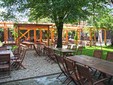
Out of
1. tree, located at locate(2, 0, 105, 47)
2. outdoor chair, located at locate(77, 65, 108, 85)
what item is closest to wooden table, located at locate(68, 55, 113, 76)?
outdoor chair, located at locate(77, 65, 108, 85)

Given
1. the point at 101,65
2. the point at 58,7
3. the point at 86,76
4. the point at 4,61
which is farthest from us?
the point at 58,7

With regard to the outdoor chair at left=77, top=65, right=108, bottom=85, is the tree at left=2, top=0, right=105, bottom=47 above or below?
above

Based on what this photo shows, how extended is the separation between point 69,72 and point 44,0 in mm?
6783

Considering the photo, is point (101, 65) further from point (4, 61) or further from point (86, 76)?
point (4, 61)

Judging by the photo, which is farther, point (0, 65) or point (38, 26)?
point (38, 26)

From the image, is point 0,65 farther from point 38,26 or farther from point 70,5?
point 38,26

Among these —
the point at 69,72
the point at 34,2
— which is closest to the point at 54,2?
the point at 34,2

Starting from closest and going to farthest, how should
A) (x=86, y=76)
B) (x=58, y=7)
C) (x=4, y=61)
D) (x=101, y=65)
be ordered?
(x=86, y=76) < (x=101, y=65) < (x=4, y=61) < (x=58, y=7)

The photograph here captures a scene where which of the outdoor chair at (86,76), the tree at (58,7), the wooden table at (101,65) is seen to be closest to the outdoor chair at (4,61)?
the wooden table at (101,65)

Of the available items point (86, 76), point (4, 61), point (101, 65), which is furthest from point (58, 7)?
point (86, 76)

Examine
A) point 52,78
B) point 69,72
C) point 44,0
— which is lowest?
point 52,78

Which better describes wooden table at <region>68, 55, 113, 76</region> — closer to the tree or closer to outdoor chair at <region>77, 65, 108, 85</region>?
outdoor chair at <region>77, 65, 108, 85</region>

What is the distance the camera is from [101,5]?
12.2 meters

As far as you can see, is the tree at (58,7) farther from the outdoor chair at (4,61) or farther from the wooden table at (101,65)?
the wooden table at (101,65)
